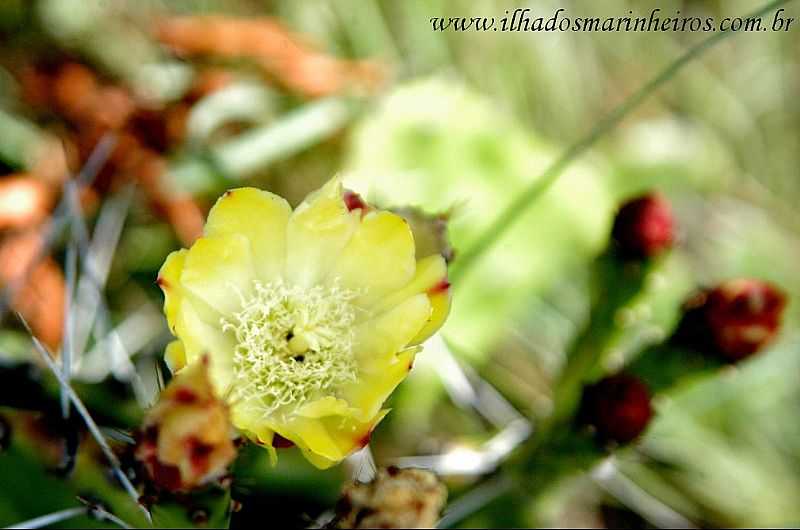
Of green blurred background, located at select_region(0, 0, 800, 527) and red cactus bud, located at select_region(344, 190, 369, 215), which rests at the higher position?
green blurred background, located at select_region(0, 0, 800, 527)

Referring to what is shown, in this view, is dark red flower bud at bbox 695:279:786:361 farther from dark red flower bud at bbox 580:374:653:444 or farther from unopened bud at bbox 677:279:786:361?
dark red flower bud at bbox 580:374:653:444

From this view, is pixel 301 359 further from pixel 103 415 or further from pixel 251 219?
pixel 103 415

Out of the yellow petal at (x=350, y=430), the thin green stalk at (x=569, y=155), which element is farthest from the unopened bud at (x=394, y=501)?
the thin green stalk at (x=569, y=155)

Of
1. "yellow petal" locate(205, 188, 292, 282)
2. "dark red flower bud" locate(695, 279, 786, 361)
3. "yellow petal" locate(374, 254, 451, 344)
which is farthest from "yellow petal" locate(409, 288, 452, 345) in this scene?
"dark red flower bud" locate(695, 279, 786, 361)

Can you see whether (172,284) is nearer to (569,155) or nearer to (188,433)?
(188,433)

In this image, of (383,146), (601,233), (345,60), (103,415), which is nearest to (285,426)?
(103,415)

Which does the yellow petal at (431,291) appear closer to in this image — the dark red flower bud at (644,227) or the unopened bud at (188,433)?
the unopened bud at (188,433)

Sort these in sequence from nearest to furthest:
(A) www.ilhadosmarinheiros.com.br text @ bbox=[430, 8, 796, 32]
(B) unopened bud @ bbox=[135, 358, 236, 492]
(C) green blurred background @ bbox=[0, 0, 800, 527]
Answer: (B) unopened bud @ bbox=[135, 358, 236, 492] < (C) green blurred background @ bbox=[0, 0, 800, 527] < (A) www.ilhadosmarinheiros.com.br text @ bbox=[430, 8, 796, 32]
